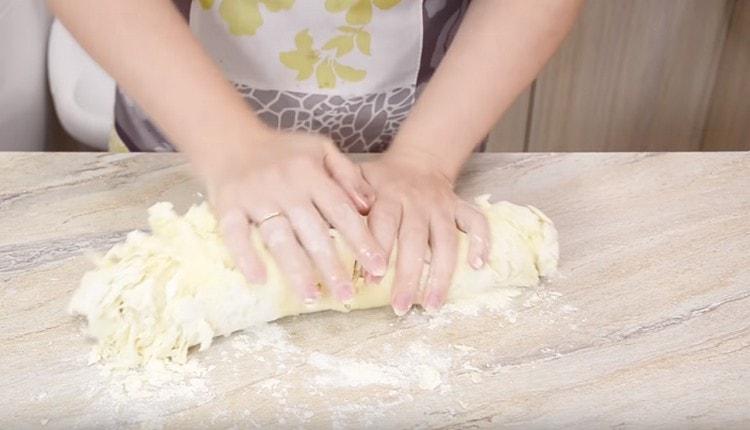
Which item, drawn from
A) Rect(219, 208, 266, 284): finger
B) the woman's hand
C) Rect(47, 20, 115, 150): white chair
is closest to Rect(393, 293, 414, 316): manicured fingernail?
the woman's hand

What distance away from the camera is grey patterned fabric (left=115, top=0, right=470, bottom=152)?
3.15 feet

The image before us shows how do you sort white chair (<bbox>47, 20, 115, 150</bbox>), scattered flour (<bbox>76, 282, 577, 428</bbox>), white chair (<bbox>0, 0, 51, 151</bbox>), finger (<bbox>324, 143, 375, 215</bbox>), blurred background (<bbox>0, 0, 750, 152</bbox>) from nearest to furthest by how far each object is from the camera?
scattered flour (<bbox>76, 282, 577, 428</bbox>)
finger (<bbox>324, 143, 375, 215</bbox>)
white chair (<bbox>0, 0, 51, 151</bbox>)
white chair (<bbox>47, 20, 115, 150</bbox>)
blurred background (<bbox>0, 0, 750, 152</bbox>)

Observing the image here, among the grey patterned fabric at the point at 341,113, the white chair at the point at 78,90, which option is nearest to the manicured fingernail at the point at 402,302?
the grey patterned fabric at the point at 341,113

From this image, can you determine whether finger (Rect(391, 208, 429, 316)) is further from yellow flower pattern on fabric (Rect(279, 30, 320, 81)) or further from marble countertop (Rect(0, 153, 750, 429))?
yellow flower pattern on fabric (Rect(279, 30, 320, 81))

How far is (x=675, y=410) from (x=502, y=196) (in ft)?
0.90

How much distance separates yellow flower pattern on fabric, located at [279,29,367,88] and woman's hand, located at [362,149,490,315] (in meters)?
0.21

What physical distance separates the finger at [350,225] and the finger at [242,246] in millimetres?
61

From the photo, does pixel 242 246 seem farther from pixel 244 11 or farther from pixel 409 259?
pixel 244 11

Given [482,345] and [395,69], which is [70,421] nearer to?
[482,345]

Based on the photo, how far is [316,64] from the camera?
942mm

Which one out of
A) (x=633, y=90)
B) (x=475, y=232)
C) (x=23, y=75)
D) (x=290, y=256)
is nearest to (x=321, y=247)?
(x=290, y=256)

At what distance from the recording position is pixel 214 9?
3.00 ft

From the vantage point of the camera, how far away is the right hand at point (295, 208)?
0.67 meters

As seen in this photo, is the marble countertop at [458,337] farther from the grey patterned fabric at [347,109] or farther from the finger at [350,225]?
the grey patterned fabric at [347,109]
